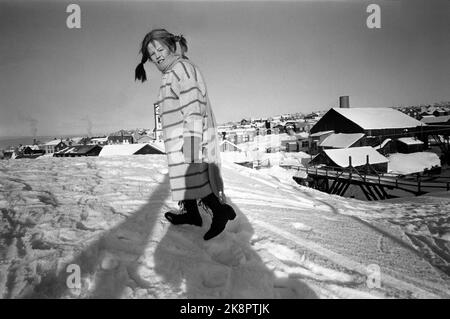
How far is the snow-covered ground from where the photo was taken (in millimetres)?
1836

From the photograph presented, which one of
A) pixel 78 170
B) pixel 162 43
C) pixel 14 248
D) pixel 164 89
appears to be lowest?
pixel 14 248

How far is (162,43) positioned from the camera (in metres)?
2.25

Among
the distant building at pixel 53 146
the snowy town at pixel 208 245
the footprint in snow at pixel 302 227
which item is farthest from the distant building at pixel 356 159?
the distant building at pixel 53 146

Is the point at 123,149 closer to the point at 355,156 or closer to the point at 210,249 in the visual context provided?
the point at 355,156

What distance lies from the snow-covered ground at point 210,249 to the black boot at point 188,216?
0.07m

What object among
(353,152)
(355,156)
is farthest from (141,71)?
(353,152)

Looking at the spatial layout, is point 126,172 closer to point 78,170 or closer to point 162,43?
point 78,170

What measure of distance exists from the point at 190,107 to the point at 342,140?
1471 inches

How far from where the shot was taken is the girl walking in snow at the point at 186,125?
6.97 feet

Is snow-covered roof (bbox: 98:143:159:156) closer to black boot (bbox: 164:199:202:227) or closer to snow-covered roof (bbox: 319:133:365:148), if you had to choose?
snow-covered roof (bbox: 319:133:365:148)

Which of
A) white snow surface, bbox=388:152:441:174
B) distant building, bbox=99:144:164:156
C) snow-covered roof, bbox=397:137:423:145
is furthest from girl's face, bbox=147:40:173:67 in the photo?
snow-covered roof, bbox=397:137:423:145
